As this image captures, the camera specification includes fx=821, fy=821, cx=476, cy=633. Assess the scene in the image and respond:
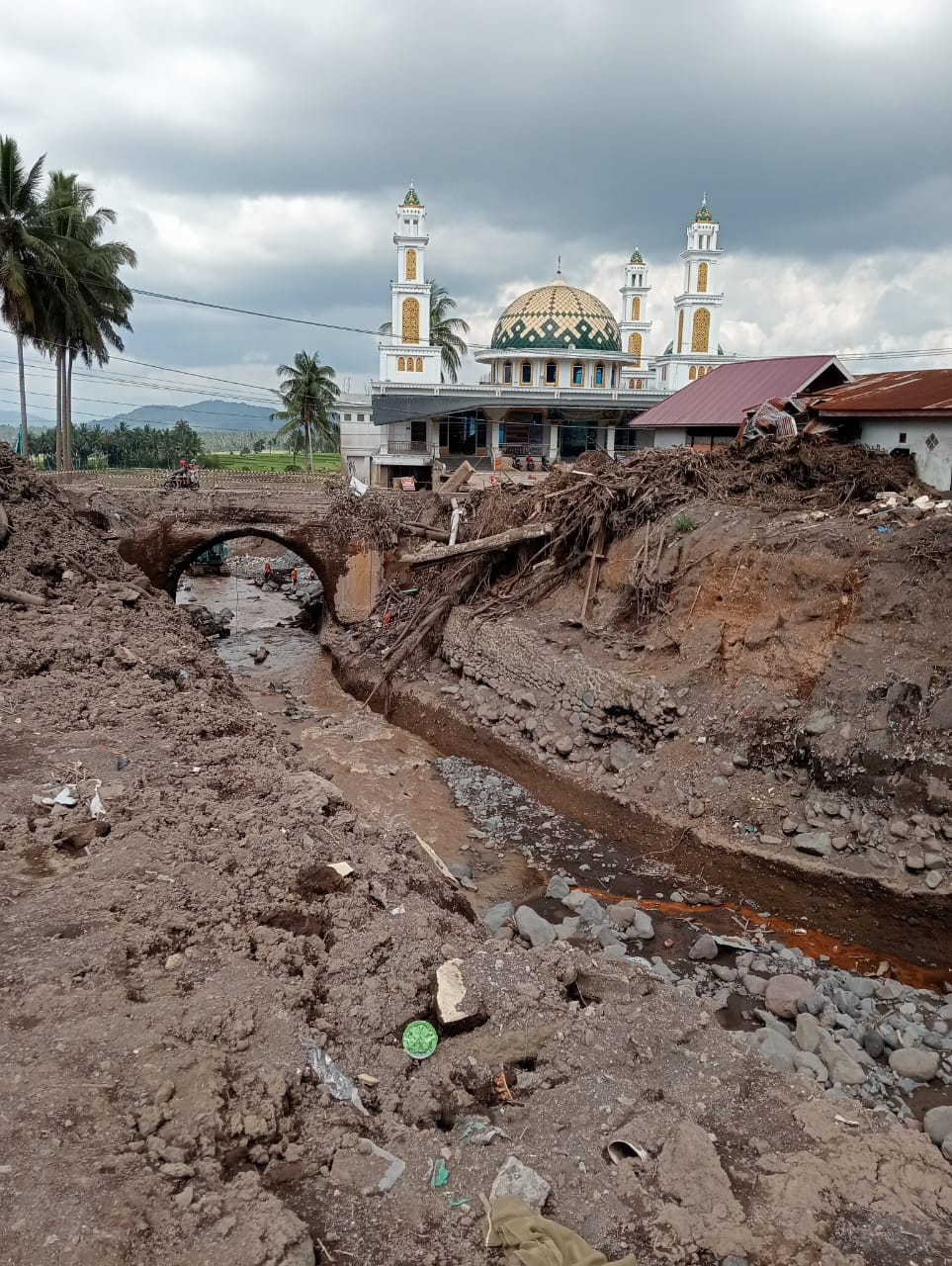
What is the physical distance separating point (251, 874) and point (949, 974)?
7.94 meters

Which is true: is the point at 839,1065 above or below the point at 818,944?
above

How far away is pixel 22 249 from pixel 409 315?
1527 centimetres

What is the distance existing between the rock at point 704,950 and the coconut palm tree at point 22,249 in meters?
26.2

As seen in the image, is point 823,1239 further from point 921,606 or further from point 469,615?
point 469,615

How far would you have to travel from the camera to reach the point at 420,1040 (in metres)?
5.75

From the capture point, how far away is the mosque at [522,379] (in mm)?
33031

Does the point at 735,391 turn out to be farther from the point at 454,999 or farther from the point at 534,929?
the point at 454,999

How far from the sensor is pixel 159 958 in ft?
19.5

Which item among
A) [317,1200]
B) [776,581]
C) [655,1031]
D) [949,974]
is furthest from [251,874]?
[776,581]

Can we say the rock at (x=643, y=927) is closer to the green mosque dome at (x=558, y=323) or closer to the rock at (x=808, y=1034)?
the rock at (x=808, y=1034)

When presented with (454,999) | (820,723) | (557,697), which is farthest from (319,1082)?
(557,697)

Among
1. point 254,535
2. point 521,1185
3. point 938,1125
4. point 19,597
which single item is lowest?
point 938,1125

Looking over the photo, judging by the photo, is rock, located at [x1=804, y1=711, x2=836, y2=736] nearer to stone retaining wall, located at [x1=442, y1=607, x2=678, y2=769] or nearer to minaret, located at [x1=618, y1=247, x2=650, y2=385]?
stone retaining wall, located at [x1=442, y1=607, x2=678, y2=769]

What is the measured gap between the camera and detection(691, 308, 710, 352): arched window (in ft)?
127
